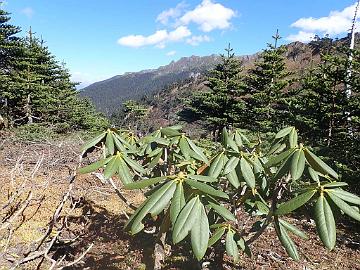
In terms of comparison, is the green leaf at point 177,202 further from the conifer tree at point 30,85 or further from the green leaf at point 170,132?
the conifer tree at point 30,85

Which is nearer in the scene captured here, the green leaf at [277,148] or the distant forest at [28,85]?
the green leaf at [277,148]

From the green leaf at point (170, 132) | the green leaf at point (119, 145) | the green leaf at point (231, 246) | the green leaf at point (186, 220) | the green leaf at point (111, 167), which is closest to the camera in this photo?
the green leaf at point (186, 220)

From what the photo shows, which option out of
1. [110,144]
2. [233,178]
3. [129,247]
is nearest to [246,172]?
[233,178]

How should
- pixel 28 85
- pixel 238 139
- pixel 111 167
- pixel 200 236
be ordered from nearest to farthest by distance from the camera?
pixel 200 236
pixel 111 167
pixel 238 139
pixel 28 85

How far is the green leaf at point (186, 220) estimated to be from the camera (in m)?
1.44

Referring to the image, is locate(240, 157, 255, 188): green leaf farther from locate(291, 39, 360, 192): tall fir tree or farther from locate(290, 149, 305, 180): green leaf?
locate(291, 39, 360, 192): tall fir tree

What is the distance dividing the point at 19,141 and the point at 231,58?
16.7 metres

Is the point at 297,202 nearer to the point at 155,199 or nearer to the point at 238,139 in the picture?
the point at 155,199

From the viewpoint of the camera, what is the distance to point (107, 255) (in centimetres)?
522

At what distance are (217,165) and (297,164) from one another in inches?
30.8

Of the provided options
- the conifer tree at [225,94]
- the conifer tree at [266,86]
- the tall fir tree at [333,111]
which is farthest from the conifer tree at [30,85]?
the tall fir tree at [333,111]

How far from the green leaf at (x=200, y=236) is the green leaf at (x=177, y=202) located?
101 mm

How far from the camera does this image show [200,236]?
58.2 inches

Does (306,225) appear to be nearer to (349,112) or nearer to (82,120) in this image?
(349,112)
